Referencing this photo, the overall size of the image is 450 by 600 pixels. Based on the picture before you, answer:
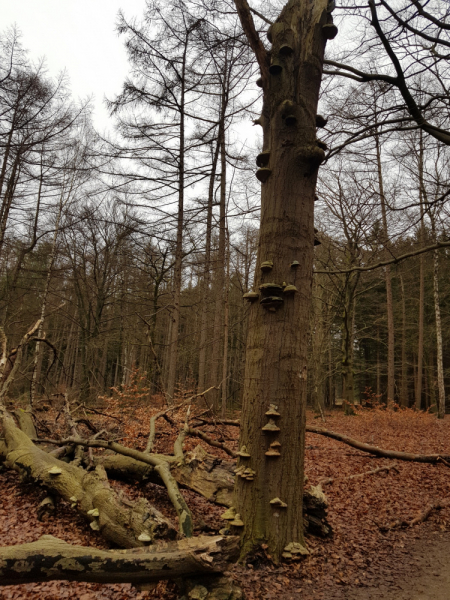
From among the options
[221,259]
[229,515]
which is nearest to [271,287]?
[229,515]

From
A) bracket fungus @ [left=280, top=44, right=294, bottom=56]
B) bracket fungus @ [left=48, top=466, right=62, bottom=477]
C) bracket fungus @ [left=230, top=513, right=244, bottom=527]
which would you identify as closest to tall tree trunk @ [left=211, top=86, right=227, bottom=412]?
Result: bracket fungus @ [left=48, top=466, right=62, bottom=477]

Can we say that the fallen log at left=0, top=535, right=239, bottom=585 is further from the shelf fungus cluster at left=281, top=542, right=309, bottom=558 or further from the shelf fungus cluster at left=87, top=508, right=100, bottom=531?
the shelf fungus cluster at left=87, top=508, right=100, bottom=531

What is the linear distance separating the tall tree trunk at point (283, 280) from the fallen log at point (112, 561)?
827 millimetres

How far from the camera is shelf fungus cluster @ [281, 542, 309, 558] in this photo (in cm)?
350

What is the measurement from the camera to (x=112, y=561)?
2.43 m

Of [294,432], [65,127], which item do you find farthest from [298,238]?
[65,127]

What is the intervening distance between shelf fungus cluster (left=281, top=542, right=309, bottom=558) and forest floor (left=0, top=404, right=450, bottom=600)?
94 mm

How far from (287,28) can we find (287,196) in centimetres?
206

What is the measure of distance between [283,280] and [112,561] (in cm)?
287

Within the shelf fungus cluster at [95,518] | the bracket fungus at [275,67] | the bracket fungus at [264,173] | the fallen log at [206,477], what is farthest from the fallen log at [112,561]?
the bracket fungus at [275,67]

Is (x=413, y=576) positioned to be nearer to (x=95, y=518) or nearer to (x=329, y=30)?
(x=95, y=518)

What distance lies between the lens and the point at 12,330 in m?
16.4

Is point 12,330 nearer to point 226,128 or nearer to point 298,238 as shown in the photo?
point 226,128

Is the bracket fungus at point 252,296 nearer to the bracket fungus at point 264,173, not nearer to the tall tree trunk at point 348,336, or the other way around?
the bracket fungus at point 264,173
